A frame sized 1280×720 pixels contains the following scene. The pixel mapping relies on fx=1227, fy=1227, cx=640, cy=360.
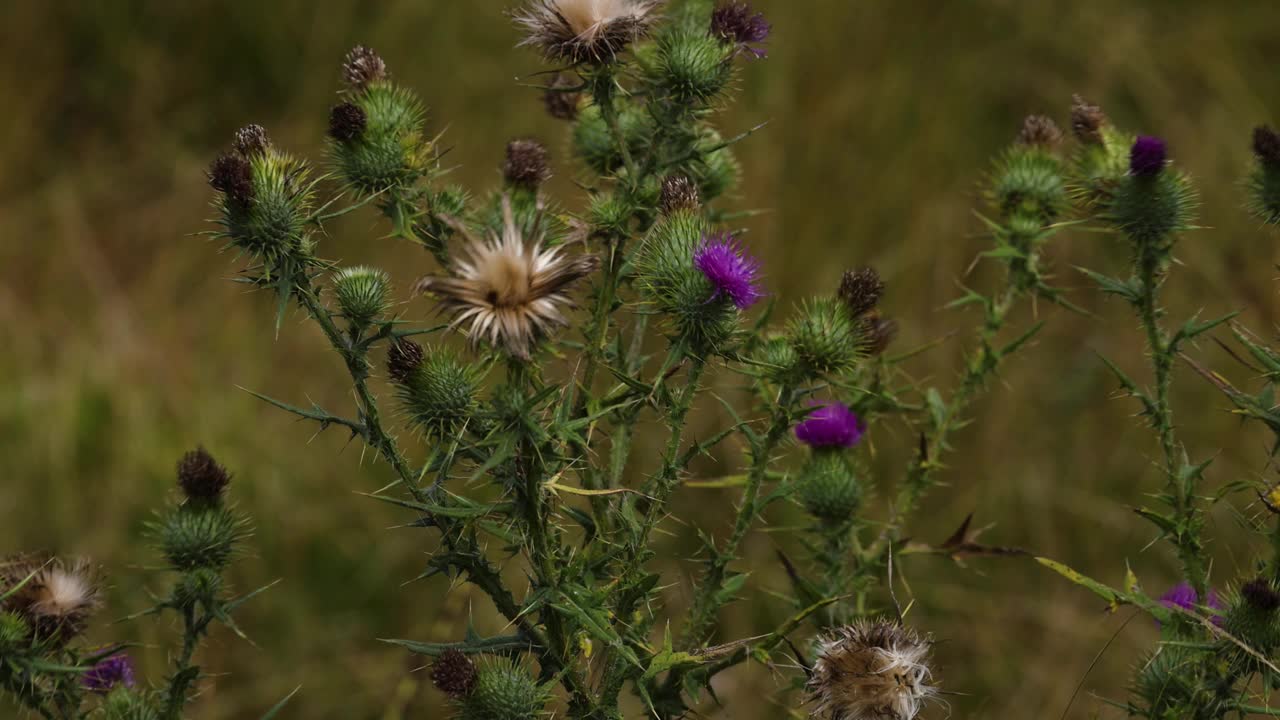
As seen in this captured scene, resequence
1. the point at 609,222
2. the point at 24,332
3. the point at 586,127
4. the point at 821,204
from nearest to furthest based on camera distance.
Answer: the point at 609,222 < the point at 586,127 < the point at 821,204 < the point at 24,332

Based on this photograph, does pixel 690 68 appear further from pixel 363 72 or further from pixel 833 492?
pixel 833 492

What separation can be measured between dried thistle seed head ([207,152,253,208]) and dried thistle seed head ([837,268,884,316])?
1104mm

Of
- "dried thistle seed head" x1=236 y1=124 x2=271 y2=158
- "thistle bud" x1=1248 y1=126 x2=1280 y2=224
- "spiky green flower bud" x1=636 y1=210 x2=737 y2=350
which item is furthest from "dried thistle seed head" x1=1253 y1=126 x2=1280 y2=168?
"dried thistle seed head" x1=236 y1=124 x2=271 y2=158

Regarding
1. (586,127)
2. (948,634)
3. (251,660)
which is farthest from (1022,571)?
(586,127)

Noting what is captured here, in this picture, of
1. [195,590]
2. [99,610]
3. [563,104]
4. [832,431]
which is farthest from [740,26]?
[99,610]

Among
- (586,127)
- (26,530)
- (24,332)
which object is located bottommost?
(586,127)

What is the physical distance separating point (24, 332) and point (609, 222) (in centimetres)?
631

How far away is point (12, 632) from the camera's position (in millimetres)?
1993

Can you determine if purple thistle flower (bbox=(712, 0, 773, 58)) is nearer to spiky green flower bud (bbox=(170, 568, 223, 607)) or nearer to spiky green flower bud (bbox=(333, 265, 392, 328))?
spiky green flower bud (bbox=(333, 265, 392, 328))

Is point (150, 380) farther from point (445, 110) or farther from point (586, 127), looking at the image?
point (586, 127)

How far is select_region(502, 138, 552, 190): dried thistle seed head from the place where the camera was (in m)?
2.53

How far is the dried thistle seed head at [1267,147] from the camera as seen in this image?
2.39 metres

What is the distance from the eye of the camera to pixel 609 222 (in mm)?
2209

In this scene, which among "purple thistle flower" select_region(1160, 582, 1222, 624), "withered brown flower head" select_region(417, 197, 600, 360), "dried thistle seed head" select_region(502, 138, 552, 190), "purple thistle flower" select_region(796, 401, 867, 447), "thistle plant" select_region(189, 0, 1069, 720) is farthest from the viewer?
"purple thistle flower" select_region(796, 401, 867, 447)
